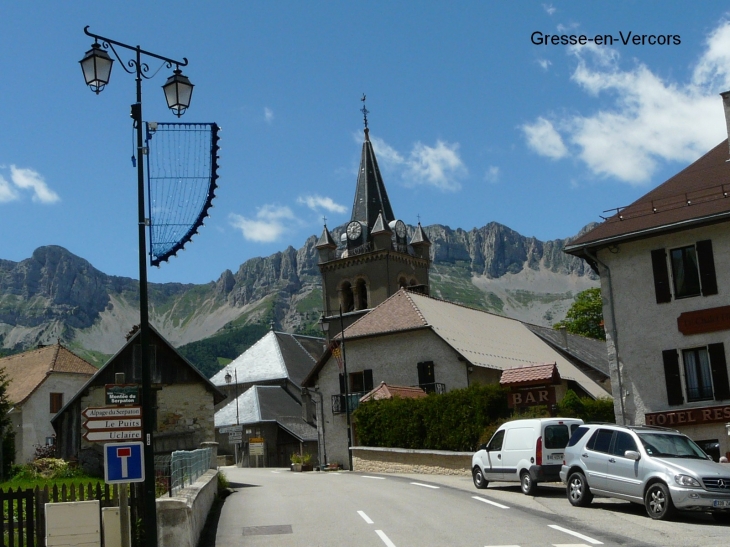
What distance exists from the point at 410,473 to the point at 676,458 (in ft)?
51.7

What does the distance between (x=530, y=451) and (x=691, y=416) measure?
615 centimetres

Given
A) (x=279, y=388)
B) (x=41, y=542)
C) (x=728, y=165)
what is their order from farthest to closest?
(x=279, y=388)
(x=728, y=165)
(x=41, y=542)

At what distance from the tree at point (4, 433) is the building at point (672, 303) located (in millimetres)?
24255

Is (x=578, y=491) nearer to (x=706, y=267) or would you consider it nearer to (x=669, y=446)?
(x=669, y=446)

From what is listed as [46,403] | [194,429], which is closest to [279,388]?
[46,403]

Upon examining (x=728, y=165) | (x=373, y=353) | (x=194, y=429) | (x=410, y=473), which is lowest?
(x=410, y=473)

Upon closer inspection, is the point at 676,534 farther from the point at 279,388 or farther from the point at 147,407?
the point at 279,388

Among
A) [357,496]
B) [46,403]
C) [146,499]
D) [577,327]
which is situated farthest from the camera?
[577,327]

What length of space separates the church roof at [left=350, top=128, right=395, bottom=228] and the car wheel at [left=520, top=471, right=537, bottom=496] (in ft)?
195

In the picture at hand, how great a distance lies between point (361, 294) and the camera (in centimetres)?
7619

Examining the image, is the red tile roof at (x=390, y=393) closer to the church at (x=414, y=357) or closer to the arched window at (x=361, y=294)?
the church at (x=414, y=357)

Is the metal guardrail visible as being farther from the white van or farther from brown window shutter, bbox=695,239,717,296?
brown window shutter, bbox=695,239,717,296

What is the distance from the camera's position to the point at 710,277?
23766 mm

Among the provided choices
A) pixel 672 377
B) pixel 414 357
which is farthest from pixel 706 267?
pixel 414 357
